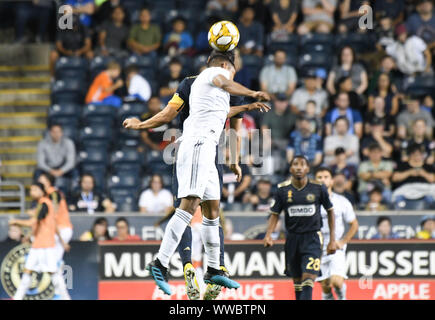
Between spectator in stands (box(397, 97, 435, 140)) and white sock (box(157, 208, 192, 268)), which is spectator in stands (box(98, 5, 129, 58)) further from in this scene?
white sock (box(157, 208, 192, 268))

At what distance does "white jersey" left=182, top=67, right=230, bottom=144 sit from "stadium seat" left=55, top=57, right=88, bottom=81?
9696 mm

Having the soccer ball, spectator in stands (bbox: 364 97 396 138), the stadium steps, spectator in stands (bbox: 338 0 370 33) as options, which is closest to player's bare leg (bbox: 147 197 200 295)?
the soccer ball

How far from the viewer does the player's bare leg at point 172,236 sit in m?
9.14

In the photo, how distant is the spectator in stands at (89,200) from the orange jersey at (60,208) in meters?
0.86

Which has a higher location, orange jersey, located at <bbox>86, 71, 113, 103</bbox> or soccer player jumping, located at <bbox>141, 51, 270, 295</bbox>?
orange jersey, located at <bbox>86, 71, 113, 103</bbox>

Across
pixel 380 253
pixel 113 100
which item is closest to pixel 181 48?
pixel 113 100

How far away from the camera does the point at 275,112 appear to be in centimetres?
1689

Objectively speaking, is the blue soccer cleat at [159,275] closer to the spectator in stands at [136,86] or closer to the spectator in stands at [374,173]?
the spectator in stands at [374,173]

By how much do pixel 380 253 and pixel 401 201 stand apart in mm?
1562

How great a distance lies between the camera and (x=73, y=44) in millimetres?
19094

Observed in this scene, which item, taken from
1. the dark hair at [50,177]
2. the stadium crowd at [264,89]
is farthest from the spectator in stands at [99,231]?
the dark hair at [50,177]

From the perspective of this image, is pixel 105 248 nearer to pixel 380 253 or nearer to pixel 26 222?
pixel 26 222

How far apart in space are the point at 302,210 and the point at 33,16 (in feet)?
32.7

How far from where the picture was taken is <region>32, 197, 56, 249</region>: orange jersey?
14.5 meters
